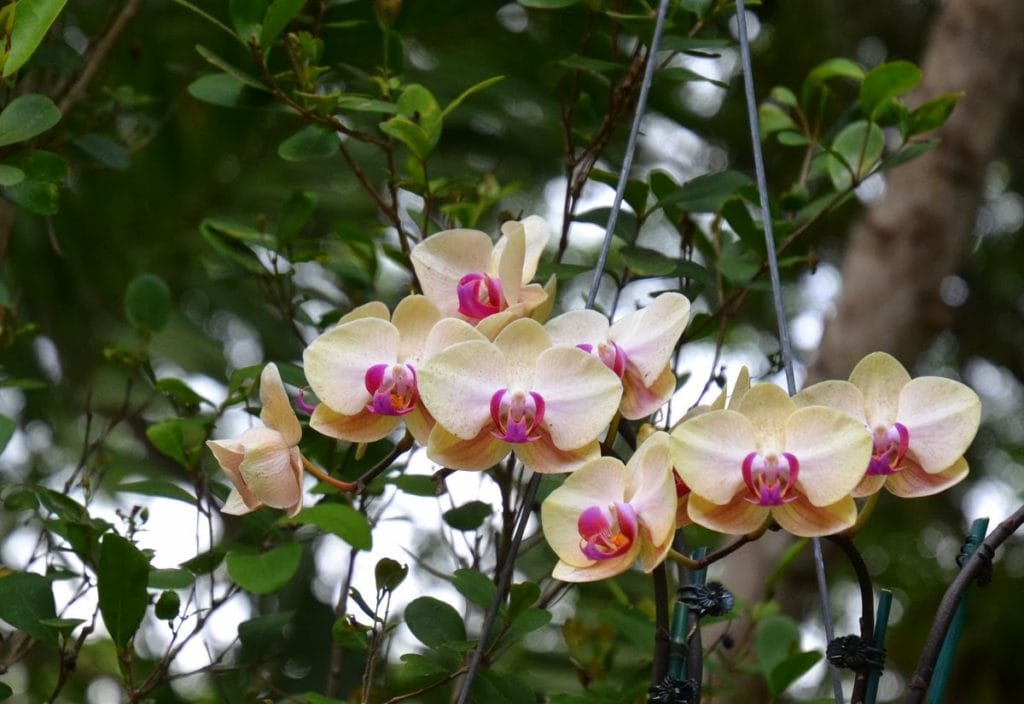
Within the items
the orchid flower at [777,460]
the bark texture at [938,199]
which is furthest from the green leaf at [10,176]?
the bark texture at [938,199]

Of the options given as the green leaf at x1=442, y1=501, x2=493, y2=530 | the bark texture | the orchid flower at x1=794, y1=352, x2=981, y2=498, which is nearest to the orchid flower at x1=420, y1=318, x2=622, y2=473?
the orchid flower at x1=794, y1=352, x2=981, y2=498

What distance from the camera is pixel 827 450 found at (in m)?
0.53

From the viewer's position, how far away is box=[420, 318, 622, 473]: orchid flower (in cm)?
55

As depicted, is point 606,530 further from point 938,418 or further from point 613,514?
point 938,418

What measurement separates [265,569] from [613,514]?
26 cm

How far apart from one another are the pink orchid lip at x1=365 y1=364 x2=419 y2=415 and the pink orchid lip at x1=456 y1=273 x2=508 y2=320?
0.08 meters

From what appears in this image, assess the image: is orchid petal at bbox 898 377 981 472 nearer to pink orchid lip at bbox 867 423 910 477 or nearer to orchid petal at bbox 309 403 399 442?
pink orchid lip at bbox 867 423 910 477

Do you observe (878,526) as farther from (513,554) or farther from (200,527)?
(513,554)

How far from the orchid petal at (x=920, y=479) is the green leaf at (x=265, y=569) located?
0.35 meters

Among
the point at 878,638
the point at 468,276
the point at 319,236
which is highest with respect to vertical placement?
the point at 319,236

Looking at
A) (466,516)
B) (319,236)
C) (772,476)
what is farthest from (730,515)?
(319,236)

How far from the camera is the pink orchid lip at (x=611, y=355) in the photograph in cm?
60

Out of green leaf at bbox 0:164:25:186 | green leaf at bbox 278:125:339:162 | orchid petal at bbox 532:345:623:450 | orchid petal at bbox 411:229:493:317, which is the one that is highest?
green leaf at bbox 278:125:339:162

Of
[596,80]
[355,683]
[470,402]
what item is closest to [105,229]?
[355,683]
